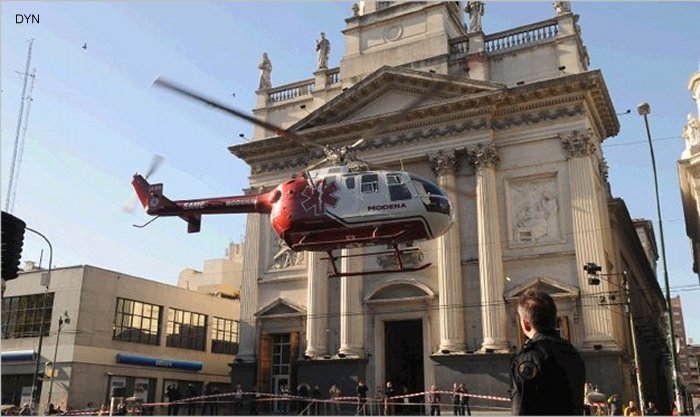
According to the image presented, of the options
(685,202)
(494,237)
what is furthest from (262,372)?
(685,202)

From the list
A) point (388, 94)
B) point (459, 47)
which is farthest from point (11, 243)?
point (459, 47)

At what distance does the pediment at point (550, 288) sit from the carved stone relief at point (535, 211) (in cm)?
210

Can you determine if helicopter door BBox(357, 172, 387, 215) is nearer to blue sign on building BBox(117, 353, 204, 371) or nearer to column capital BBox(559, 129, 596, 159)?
column capital BBox(559, 129, 596, 159)

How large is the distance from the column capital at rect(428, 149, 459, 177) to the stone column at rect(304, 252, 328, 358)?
807 centimetres

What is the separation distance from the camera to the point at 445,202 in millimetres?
20484

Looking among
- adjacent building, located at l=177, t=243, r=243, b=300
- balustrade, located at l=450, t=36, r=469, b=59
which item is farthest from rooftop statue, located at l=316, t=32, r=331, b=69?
adjacent building, located at l=177, t=243, r=243, b=300

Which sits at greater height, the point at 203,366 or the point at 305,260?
the point at 305,260

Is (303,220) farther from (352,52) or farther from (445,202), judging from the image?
(352,52)

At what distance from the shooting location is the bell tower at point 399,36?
37.5 m

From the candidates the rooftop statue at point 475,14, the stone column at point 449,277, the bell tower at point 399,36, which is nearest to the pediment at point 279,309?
the stone column at point 449,277

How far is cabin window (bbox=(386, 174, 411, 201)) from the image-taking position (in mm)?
19938

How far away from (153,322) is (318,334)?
1540 centimetres

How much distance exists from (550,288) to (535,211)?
13.4 ft

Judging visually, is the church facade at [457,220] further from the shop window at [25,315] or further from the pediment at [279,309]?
the shop window at [25,315]
